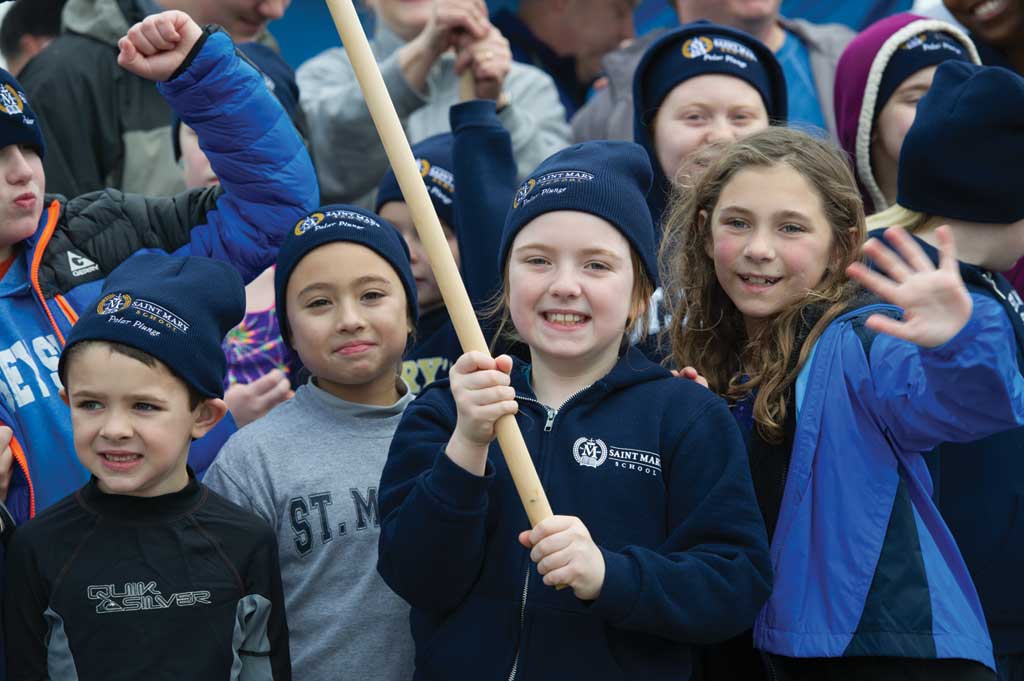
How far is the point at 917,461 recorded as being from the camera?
296 cm

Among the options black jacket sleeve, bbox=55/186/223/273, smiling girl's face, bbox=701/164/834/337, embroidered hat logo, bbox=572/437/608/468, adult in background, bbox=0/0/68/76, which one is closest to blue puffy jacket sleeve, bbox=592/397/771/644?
embroidered hat logo, bbox=572/437/608/468

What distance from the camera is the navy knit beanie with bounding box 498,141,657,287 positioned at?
290cm

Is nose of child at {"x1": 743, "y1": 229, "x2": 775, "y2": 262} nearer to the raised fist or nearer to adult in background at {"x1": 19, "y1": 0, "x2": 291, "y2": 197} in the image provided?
the raised fist

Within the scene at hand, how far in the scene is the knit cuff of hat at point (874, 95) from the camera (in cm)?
450

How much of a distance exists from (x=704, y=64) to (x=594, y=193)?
56.8 inches

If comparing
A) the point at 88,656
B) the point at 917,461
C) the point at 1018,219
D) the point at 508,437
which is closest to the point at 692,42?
the point at 1018,219

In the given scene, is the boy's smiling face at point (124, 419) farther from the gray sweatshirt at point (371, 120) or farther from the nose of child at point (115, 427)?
the gray sweatshirt at point (371, 120)

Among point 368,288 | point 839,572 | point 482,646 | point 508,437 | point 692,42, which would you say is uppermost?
point 692,42

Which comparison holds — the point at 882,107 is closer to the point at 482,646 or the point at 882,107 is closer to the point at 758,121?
the point at 758,121

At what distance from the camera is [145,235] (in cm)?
351

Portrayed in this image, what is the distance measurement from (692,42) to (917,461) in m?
1.83

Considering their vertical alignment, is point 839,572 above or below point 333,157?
below

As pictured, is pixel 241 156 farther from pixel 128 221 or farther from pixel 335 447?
pixel 335 447

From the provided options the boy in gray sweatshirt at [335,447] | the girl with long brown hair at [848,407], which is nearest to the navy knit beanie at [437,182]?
the boy in gray sweatshirt at [335,447]
